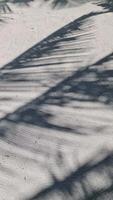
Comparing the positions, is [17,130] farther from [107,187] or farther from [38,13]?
[38,13]

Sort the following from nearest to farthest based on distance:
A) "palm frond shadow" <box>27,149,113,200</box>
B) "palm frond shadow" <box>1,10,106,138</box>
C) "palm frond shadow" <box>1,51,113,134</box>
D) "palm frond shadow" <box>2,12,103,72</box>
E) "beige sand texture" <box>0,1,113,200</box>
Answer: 1. "palm frond shadow" <box>27,149,113,200</box>
2. "beige sand texture" <box>0,1,113,200</box>
3. "palm frond shadow" <box>1,51,113,134</box>
4. "palm frond shadow" <box>1,10,106,138</box>
5. "palm frond shadow" <box>2,12,103,72</box>

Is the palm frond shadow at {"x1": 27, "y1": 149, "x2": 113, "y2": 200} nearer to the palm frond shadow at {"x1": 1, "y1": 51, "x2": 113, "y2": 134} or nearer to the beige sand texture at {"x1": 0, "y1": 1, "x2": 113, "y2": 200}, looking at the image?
the beige sand texture at {"x1": 0, "y1": 1, "x2": 113, "y2": 200}

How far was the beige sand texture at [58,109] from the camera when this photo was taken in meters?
4.33

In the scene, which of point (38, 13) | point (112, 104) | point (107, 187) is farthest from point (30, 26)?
point (107, 187)

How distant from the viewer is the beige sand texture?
4.33m

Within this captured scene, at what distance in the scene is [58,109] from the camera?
5703mm

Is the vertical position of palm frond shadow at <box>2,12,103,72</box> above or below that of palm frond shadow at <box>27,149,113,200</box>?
above

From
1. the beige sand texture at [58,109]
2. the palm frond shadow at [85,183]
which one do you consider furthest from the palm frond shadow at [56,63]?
the palm frond shadow at [85,183]

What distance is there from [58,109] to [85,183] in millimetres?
1671

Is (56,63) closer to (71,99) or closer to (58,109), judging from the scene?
(71,99)

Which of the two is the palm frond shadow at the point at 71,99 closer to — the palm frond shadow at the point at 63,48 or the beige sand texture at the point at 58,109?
the beige sand texture at the point at 58,109

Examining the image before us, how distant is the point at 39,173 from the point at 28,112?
1.45m

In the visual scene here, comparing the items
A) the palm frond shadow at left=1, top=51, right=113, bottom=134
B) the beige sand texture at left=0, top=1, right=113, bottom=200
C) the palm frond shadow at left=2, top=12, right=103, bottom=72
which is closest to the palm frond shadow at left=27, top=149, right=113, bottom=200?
the beige sand texture at left=0, top=1, right=113, bottom=200

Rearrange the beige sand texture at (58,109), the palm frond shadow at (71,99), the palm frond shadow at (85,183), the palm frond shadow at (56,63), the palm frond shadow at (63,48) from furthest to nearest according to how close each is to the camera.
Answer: the palm frond shadow at (63,48) < the palm frond shadow at (56,63) < the palm frond shadow at (71,99) < the beige sand texture at (58,109) < the palm frond shadow at (85,183)
